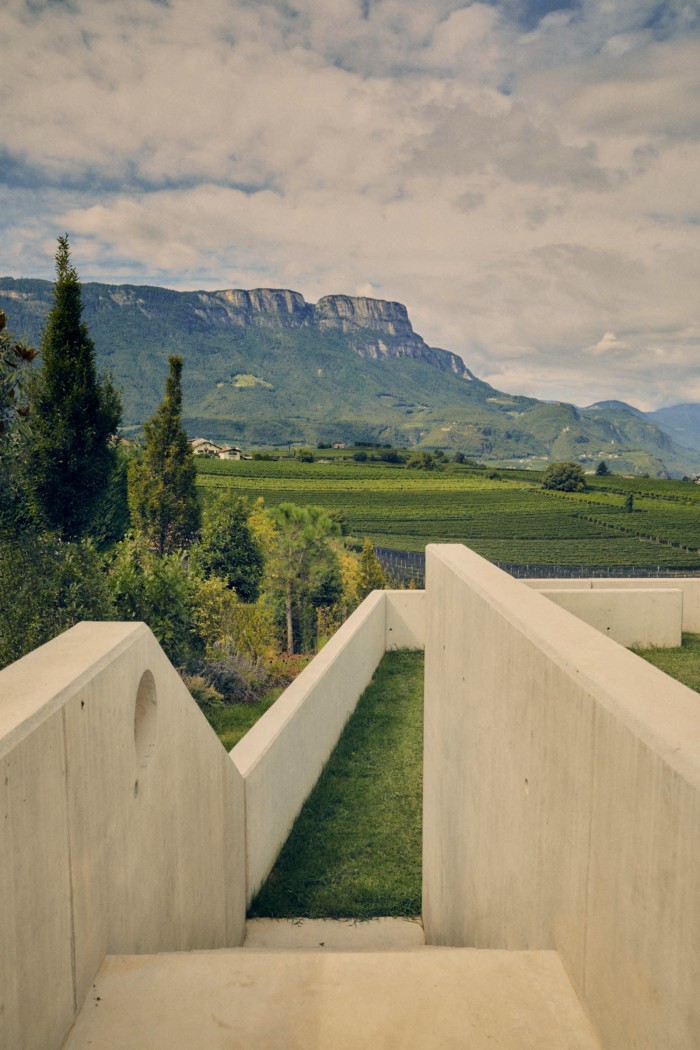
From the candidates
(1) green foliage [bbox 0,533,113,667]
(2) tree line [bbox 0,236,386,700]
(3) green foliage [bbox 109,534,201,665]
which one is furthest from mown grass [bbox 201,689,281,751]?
(1) green foliage [bbox 0,533,113,667]

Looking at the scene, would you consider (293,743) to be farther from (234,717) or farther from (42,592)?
(42,592)

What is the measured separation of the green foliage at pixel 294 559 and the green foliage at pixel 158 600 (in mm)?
12832

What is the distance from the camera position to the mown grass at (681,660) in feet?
25.8

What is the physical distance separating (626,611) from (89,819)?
29.3 feet

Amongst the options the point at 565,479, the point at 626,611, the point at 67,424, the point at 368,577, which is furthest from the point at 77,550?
the point at 565,479

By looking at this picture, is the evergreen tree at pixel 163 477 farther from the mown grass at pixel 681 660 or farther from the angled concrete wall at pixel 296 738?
the mown grass at pixel 681 660

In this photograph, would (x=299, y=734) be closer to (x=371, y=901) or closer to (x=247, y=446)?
(x=371, y=901)

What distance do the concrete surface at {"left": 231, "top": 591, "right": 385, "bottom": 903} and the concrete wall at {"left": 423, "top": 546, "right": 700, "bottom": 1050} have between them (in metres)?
2.01

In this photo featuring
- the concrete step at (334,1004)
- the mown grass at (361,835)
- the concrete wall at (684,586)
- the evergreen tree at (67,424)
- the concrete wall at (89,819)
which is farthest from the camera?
the evergreen tree at (67,424)

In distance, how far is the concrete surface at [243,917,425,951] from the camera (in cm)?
479

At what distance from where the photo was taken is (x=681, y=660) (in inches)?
353

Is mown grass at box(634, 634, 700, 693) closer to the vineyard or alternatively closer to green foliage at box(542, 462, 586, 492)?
the vineyard

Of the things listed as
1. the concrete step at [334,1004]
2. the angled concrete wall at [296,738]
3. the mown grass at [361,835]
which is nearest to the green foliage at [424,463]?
the angled concrete wall at [296,738]

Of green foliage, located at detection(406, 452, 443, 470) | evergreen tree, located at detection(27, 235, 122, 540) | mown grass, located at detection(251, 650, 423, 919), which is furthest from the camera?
green foliage, located at detection(406, 452, 443, 470)
